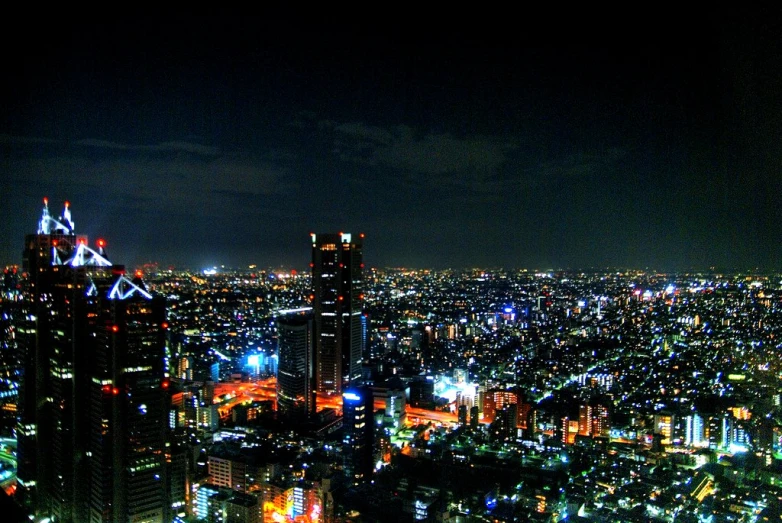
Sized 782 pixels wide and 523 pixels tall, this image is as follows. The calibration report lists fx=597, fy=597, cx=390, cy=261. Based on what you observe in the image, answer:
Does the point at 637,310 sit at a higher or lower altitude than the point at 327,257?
lower

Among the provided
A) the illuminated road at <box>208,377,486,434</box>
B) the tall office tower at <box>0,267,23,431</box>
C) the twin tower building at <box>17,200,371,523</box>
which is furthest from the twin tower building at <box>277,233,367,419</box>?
the twin tower building at <box>17,200,371,523</box>

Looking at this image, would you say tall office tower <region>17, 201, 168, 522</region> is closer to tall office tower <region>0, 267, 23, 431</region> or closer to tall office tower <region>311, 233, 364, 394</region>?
tall office tower <region>0, 267, 23, 431</region>

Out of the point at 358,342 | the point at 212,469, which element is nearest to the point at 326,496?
the point at 212,469

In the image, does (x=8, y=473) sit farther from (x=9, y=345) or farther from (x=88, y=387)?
(x=88, y=387)

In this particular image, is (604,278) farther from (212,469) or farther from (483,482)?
(212,469)

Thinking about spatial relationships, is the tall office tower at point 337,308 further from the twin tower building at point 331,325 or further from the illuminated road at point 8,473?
the illuminated road at point 8,473

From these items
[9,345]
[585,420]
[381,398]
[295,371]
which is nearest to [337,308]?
[295,371]
